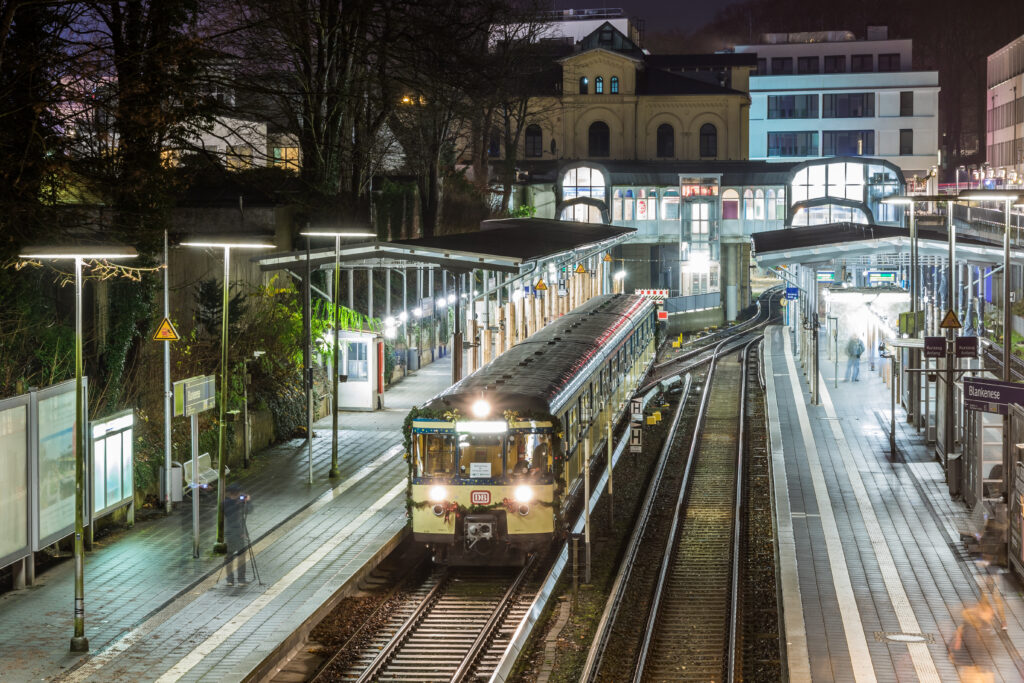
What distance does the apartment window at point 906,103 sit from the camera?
91562 mm

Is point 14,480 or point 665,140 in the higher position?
point 665,140

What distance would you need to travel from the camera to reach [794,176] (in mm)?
64875

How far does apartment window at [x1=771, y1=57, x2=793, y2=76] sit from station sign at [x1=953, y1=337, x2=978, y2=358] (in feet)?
250

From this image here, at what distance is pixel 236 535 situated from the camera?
1975cm

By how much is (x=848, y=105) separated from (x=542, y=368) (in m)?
77.2

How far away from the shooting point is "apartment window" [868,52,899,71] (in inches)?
3708

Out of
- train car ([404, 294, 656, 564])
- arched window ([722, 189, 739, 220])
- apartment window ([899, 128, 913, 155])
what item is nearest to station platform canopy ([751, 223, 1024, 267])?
train car ([404, 294, 656, 564])

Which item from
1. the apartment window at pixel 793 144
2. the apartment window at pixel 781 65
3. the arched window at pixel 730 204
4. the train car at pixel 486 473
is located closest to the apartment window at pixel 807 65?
the apartment window at pixel 781 65

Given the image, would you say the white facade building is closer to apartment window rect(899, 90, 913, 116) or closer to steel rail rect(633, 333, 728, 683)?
apartment window rect(899, 90, 913, 116)

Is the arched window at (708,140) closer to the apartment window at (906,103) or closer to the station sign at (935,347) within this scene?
the apartment window at (906,103)

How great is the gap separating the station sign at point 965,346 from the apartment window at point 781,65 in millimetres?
76218

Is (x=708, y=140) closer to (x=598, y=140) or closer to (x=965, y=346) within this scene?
(x=598, y=140)

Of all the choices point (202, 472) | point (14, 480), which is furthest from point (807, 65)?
point (14, 480)

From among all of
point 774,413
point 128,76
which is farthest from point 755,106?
point 128,76
